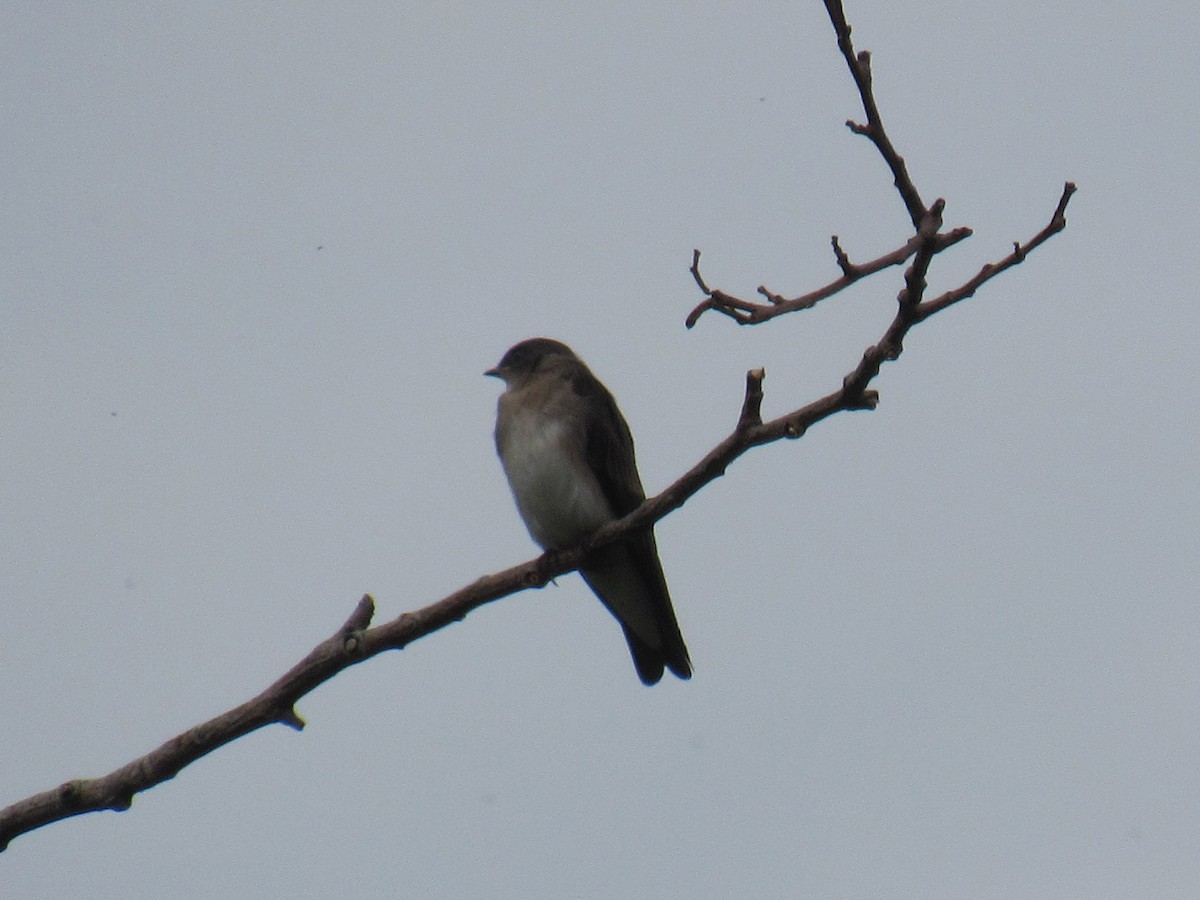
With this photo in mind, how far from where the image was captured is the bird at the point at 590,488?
9.06 m

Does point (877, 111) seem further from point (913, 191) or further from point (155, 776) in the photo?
point (155, 776)

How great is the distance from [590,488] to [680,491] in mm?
3165

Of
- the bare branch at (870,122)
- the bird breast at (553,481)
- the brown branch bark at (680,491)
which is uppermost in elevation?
the bird breast at (553,481)

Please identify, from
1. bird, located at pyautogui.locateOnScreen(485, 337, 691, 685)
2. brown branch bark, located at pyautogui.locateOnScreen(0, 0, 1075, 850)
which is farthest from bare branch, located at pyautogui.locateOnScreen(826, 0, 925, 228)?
bird, located at pyautogui.locateOnScreen(485, 337, 691, 685)

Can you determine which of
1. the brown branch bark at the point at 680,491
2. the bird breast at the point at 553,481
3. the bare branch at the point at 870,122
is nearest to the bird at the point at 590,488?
the bird breast at the point at 553,481

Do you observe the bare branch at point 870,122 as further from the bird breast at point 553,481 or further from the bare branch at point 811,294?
the bird breast at point 553,481

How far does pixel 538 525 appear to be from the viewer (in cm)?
913

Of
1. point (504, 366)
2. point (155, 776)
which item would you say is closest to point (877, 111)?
point (155, 776)

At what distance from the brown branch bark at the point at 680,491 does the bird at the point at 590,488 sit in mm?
2641

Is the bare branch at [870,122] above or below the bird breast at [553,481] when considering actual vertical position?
below

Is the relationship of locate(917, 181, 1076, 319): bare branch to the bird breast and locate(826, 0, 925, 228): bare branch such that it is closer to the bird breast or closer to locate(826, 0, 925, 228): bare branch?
locate(826, 0, 925, 228): bare branch

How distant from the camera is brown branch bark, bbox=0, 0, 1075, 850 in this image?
16.8 feet

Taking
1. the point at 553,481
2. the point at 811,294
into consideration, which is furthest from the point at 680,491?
the point at 553,481

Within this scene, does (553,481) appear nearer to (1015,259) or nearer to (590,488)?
(590,488)
